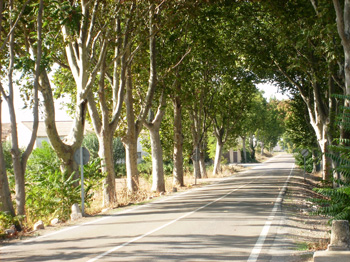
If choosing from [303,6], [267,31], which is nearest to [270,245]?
[303,6]

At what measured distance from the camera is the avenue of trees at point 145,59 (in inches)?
555

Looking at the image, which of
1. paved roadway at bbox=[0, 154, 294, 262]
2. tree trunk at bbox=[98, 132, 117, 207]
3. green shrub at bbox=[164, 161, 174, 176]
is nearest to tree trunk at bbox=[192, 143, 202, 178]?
green shrub at bbox=[164, 161, 174, 176]

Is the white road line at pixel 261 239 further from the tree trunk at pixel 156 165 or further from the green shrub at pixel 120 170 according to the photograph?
the green shrub at pixel 120 170

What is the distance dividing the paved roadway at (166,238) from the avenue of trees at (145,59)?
2.42 m

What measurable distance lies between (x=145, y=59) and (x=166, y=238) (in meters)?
14.4

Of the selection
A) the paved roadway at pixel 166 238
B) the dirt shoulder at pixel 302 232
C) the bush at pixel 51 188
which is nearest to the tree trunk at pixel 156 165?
the bush at pixel 51 188

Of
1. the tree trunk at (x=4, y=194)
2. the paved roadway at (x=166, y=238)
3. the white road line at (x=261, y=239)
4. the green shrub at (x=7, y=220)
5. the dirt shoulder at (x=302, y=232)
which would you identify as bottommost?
the dirt shoulder at (x=302, y=232)

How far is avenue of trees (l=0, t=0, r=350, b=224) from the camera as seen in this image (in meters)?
14.1

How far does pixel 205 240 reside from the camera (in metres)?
10.1

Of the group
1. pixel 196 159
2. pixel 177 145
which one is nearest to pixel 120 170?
pixel 196 159

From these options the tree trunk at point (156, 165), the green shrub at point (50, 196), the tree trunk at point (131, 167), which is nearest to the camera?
the green shrub at point (50, 196)

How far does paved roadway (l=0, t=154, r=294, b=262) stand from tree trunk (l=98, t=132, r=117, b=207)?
3.39 m

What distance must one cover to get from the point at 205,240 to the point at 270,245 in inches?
53.7

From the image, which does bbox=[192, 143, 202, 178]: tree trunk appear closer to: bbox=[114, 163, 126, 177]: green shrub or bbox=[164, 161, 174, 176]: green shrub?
bbox=[164, 161, 174, 176]: green shrub
